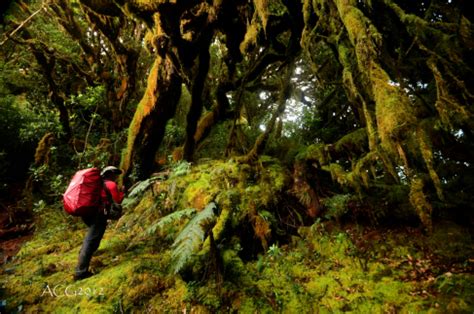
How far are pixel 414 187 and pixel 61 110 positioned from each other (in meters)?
9.53

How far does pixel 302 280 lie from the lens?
14.6 ft

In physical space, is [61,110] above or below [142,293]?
above

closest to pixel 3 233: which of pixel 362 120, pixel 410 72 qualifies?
pixel 362 120

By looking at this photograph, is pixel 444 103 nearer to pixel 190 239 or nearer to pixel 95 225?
pixel 190 239

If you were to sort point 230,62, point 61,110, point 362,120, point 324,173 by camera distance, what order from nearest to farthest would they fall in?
point 362,120 → point 324,173 → point 230,62 → point 61,110

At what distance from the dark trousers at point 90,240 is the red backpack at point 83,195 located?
20 cm

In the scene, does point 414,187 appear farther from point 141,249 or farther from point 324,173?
point 141,249

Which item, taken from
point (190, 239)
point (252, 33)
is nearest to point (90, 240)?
point (190, 239)

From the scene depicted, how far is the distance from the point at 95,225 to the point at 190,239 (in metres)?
2.37

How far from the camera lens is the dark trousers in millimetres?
4801

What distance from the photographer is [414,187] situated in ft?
12.5

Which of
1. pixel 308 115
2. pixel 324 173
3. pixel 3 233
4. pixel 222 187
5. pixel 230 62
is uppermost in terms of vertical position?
pixel 230 62

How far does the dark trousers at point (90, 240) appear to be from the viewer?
4.80m

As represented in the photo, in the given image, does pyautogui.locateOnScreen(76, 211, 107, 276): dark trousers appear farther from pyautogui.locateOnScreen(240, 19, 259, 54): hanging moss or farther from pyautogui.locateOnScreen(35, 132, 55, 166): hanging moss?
pyautogui.locateOnScreen(35, 132, 55, 166): hanging moss
